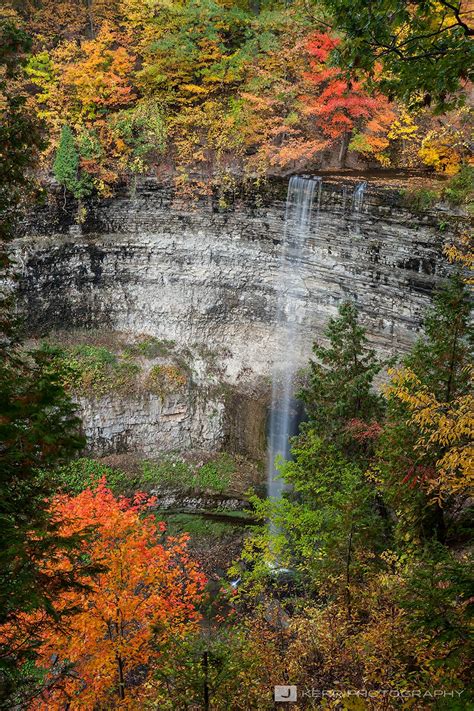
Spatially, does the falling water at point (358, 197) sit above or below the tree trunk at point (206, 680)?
above

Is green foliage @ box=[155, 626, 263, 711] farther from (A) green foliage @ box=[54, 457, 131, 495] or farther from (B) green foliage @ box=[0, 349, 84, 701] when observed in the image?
(A) green foliage @ box=[54, 457, 131, 495]

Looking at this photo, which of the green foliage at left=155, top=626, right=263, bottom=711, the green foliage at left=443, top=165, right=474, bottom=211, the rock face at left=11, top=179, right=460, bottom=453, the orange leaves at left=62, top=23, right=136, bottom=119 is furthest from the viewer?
the orange leaves at left=62, top=23, right=136, bottom=119

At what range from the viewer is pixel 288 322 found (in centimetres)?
2041

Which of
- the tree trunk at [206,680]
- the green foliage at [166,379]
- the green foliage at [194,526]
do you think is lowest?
the green foliage at [194,526]

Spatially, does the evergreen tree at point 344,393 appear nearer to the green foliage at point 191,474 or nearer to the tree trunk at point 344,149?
the green foliage at point 191,474

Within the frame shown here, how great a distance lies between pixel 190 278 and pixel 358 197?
8.02 metres

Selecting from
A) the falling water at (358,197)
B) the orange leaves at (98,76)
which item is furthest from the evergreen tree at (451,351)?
the orange leaves at (98,76)

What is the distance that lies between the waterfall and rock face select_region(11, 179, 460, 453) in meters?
0.27

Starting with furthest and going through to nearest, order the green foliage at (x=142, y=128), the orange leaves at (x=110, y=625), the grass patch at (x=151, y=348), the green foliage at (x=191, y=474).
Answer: the grass patch at (x=151, y=348) → the green foliage at (x=142, y=128) → the green foliage at (x=191, y=474) → the orange leaves at (x=110, y=625)

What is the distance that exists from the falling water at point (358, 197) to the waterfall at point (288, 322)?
4.85 feet

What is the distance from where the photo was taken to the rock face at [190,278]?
18922 millimetres

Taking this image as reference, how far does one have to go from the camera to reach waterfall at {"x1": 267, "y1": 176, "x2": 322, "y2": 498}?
18.8m

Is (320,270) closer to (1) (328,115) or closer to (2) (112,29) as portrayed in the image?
(1) (328,115)

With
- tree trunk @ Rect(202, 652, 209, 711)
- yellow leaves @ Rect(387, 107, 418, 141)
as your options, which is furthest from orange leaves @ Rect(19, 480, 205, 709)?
yellow leaves @ Rect(387, 107, 418, 141)
